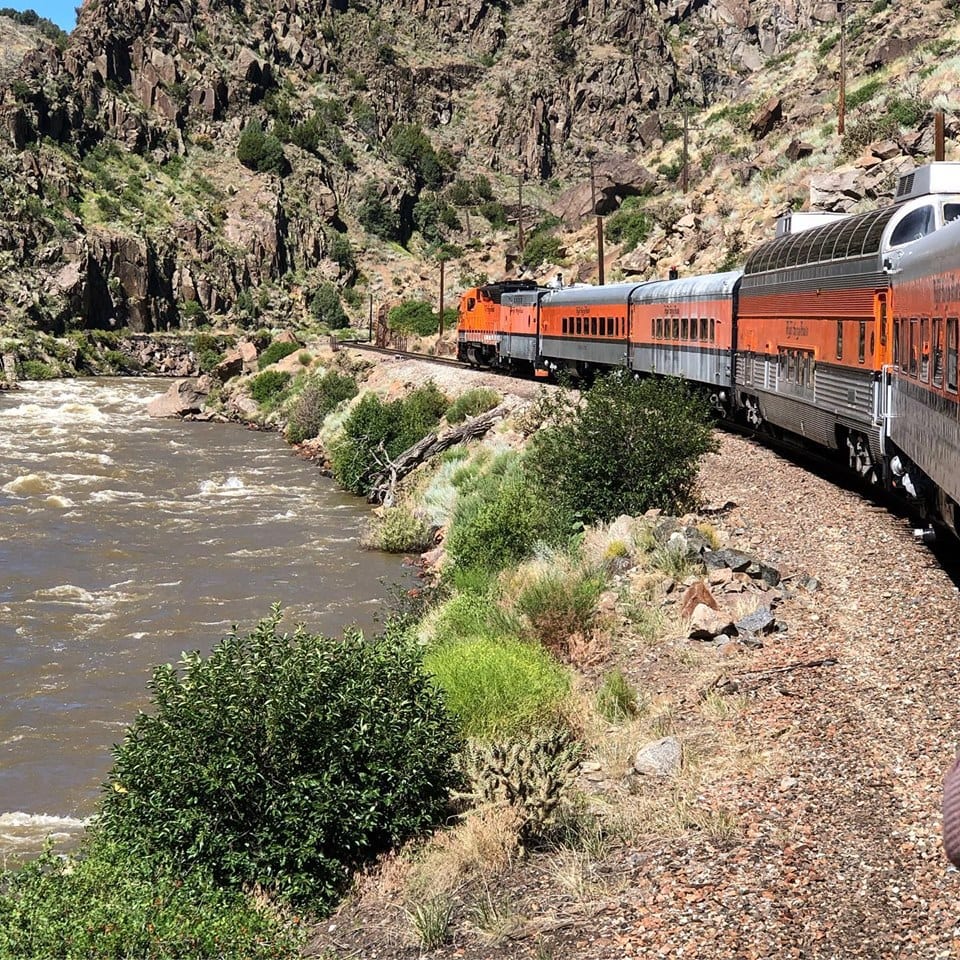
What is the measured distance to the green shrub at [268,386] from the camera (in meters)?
62.9

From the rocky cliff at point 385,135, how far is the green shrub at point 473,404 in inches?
831

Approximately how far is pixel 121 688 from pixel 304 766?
380 inches

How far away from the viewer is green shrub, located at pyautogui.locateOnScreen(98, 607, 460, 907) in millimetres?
9344

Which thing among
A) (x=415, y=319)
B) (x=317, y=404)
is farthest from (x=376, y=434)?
(x=415, y=319)

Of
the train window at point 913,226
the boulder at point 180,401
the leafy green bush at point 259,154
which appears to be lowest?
the boulder at point 180,401

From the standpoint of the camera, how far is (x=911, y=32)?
7031 cm

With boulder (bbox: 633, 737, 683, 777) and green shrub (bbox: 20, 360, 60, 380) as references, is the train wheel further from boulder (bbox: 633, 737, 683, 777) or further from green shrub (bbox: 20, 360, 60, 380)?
green shrub (bbox: 20, 360, 60, 380)

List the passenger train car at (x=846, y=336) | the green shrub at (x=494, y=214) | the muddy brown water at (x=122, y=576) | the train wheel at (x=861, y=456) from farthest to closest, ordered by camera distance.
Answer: the green shrub at (x=494, y=214)
the train wheel at (x=861, y=456)
the muddy brown water at (x=122, y=576)
the passenger train car at (x=846, y=336)

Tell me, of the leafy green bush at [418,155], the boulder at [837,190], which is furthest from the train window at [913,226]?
the leafy green bush at [418,155]

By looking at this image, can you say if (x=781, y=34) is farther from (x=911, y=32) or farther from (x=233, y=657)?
(x=233, y=657)

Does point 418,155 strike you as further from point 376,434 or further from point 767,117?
point 376,434

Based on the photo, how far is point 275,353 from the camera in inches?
2844

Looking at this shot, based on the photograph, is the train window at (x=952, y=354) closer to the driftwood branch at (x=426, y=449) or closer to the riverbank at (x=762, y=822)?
the riverbank at (x=762, y=822)

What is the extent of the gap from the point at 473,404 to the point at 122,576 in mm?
14940
